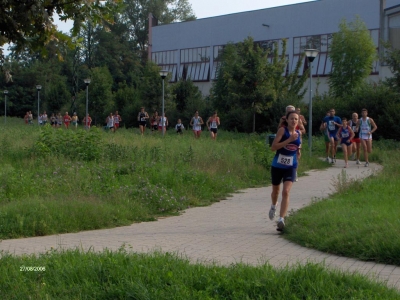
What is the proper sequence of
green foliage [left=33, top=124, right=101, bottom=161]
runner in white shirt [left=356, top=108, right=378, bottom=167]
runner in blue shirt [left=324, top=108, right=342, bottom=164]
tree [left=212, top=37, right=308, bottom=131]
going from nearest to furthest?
green foliage [left=33, top=124, right=101, bottom=161] → runner in white shirt [left=356, top=108, right=378, bottom=167] → runner in blue shirt [left=324, top=108, right=342, bottom=164] → tree [left=212, top=37, right=308, bottom=131]

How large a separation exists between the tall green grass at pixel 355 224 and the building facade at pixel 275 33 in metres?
32.5

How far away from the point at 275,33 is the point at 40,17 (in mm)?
57184

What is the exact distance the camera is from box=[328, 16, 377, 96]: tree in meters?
Answer: 42.9

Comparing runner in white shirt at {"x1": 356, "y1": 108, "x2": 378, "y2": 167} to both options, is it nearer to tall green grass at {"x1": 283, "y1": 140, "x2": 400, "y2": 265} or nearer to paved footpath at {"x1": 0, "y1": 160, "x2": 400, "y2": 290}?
tall green grass at {"x1": 283, "y1": 140, "x2": 400, "y2": 265}

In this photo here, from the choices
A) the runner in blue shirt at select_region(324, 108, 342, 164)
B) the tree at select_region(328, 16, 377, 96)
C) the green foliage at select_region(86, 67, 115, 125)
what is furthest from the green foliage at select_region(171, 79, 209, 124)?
the runner in blue shirt at select_region(324, 108, 342, 164)

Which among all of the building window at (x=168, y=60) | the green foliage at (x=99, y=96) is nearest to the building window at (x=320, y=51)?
the building window at (x=168, y=60)

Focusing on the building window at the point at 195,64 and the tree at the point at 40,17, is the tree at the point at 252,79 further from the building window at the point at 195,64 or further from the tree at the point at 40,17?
the tree at the point at 40,17

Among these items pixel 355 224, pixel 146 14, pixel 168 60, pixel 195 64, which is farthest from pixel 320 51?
pixel 355 224

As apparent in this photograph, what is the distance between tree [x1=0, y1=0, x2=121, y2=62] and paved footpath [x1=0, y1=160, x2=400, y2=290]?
2.84 meters

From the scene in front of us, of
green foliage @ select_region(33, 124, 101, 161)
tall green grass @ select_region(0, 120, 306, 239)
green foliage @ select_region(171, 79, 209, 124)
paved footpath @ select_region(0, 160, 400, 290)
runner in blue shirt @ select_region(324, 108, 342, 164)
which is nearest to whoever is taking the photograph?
paved footpath @ select_region(0, 160, 400, 290)

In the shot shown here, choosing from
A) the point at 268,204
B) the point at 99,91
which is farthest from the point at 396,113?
the point at 99,91

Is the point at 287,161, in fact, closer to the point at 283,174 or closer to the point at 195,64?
the point at 283,174

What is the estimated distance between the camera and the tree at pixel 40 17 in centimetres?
545

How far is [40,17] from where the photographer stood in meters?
5.49
